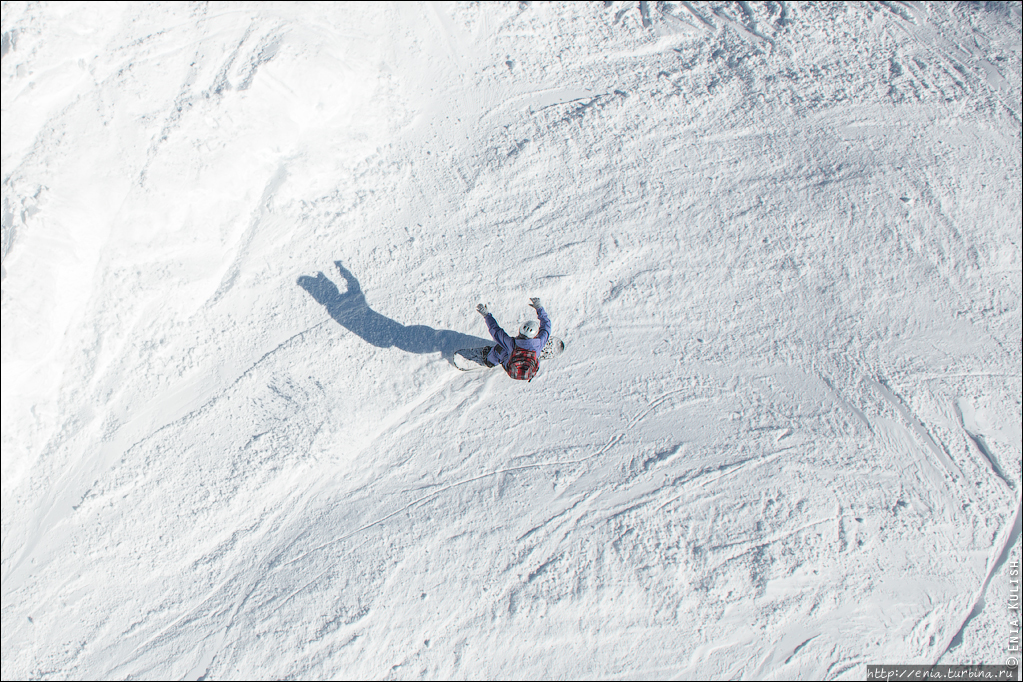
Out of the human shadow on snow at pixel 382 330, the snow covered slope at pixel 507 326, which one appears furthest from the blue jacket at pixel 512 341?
the human shadow on snow at pixel 382 330

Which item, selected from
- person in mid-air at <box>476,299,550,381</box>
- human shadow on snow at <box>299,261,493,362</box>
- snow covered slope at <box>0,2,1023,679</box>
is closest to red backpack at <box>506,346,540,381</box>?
person in mid-air at <box>476,299,550,381</box>

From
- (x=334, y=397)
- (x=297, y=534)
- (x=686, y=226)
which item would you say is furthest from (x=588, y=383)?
(x=297, y=534)

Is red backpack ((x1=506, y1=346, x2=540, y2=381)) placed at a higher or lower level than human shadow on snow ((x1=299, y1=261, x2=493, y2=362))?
lower

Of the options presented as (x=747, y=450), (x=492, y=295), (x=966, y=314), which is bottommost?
(x=747, y=450)

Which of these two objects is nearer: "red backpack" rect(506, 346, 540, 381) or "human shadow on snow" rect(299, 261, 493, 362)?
"red backpack" rect(506, 346, 540, 381)

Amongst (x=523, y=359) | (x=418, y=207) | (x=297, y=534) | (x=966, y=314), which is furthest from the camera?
(x=418, y=207)

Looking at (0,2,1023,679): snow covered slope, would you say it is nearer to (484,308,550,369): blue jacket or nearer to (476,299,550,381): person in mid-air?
(484,308,550,369): blue jacket

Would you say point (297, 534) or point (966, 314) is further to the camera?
point (966, 314)

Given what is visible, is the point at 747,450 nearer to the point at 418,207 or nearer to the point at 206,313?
the point at 418,207

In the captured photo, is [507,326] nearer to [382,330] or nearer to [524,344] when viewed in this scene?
[524,344]
